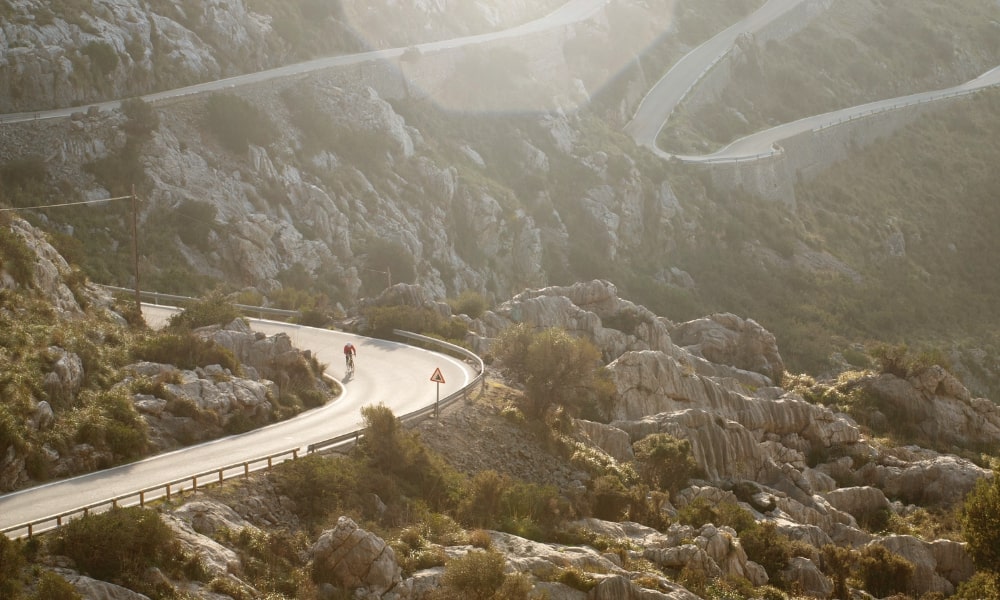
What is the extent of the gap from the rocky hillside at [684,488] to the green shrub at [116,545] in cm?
51

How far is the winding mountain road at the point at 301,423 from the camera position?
1051 inches

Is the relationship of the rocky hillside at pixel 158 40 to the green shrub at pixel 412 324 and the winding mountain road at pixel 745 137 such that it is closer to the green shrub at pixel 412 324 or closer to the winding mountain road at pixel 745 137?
the winding mountain road at pixel 745 137

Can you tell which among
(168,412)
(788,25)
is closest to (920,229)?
(788,25)

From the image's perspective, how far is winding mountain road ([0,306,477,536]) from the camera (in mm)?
26688

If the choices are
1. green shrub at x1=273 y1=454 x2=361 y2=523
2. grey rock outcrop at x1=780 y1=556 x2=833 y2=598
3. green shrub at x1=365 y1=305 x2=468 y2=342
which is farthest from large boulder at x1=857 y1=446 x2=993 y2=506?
green shrub at x1=273 y1=454 x2=361 y2=523

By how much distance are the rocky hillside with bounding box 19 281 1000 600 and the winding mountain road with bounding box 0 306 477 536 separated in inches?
89.6

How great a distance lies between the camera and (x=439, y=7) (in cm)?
10262

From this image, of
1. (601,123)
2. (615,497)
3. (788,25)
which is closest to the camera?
(615,497)

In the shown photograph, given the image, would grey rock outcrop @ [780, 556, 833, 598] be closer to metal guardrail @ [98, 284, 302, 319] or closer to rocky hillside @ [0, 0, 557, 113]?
metal guardrail @ [98, 284, 302, 319]

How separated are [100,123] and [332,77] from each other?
20727mm

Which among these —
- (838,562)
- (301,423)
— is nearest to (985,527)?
(838,562)

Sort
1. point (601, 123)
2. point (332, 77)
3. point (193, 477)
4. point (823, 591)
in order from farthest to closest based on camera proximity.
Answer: point (601, 123) → point (332, 77) → point (823, 591) → point (193, 477)

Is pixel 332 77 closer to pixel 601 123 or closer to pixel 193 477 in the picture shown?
pixel 601 123

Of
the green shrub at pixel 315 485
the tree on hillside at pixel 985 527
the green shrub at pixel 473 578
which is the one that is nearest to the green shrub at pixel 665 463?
the tree on hillside at pixel 985 527
